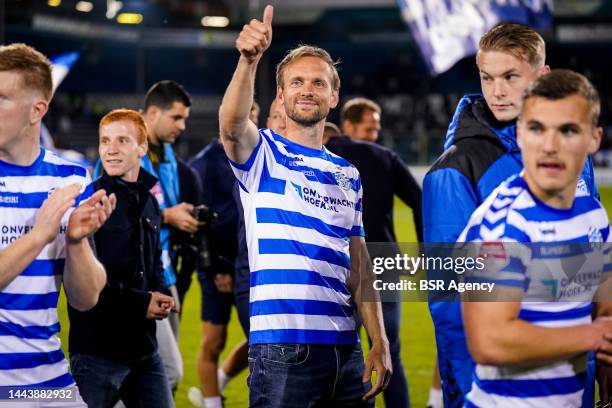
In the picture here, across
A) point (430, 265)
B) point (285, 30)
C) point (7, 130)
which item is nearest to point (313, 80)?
point (430, 265)

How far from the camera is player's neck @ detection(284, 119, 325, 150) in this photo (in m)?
3.80

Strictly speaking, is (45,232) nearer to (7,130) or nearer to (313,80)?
(7,130)

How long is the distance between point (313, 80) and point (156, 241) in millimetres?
1471

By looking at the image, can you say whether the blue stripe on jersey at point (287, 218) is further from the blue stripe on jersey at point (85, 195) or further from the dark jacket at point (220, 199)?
the dark jacket at point (220, 199)

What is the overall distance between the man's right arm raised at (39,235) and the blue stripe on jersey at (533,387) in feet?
4.78

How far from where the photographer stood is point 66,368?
3242 mm

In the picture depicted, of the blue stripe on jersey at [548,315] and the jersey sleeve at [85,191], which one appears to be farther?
the jersey sleeve at [85,191]

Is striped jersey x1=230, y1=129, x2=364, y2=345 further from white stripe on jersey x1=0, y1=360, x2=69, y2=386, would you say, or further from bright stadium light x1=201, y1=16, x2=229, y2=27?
bright stadium light x1=201, y1=16, x2=229, y2=27

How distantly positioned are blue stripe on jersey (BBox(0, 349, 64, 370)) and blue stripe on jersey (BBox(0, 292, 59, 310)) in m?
0.17

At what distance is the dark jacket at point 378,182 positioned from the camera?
618cm

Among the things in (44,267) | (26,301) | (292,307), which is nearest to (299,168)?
(292,307)

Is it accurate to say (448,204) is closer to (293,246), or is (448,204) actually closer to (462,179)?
(462,179)

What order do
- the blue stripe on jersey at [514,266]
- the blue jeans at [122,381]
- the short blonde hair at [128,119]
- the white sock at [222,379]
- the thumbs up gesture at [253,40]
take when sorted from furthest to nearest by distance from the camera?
the white sock at [222,379], the short blonde hair at [128,119], the blue jeans at [122,381], the thumbs up gesture at [253,40], the blue stripe on jersey at [514,266]

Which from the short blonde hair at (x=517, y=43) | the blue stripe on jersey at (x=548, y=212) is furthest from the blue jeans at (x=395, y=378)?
the blue stripe on jersey at (x=548, y=212)
